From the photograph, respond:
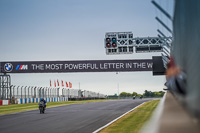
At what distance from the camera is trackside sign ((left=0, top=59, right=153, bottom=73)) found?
144 feet

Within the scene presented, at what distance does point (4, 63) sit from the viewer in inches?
1736

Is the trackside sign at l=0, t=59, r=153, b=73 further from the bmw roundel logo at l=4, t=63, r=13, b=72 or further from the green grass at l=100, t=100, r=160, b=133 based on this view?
the green grass at l=100, t=100, r=160, b=133

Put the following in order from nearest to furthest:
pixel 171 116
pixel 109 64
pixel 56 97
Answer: pixel 171 116 < pixel 109 64 < pixel 56 97

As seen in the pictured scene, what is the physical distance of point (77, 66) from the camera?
4434cm

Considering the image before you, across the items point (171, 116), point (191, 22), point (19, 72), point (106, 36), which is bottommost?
point (171, 116)

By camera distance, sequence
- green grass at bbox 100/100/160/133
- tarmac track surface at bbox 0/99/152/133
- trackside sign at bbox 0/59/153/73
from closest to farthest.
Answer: green grass at bbox 100/100/160/133 → tarmac track surface at bbox 0/99/152/133 → trackside sign at bbox 0/59/153/73

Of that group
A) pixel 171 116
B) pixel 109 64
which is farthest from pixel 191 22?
pixel 109 64

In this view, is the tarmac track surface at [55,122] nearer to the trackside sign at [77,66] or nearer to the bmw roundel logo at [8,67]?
the trackside sign at [77,66]

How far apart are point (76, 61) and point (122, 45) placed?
33.6 ft

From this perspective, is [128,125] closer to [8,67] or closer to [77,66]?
[77,66]

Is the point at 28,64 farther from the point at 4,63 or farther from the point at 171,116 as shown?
the point at 171,116

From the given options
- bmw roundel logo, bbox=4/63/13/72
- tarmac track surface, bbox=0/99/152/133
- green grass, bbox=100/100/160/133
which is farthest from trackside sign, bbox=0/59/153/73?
green grass, bbox=100/100/160/133

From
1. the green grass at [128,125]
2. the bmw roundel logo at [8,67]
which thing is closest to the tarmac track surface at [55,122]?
the green grass at [128,125]

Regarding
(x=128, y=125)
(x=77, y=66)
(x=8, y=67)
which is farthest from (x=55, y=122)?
(x=8, y=67)
